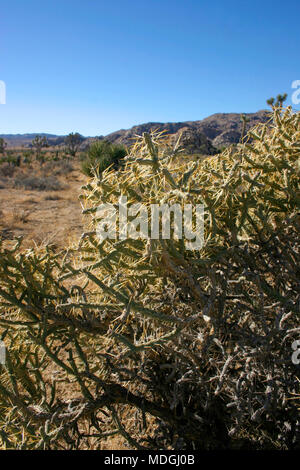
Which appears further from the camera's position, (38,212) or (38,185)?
(38,185)

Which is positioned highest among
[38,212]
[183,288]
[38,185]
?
[38,185]

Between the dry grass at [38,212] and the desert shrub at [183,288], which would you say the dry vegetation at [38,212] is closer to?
the dry grass at [38,212]

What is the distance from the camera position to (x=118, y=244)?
34.8 inches

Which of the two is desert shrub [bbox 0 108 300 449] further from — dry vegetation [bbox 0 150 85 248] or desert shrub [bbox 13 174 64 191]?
desert shrub [bbox 13 174 64 191]

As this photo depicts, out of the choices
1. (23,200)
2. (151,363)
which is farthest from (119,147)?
(151,363)

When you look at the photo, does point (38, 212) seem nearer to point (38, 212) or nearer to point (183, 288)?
point (38, 212)

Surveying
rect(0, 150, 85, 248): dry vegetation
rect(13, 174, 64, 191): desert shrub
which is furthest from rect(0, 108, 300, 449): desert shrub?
rect(13, 174, 64, 191): desert shrub

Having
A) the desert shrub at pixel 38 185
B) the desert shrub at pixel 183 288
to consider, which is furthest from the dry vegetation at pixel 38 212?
the desert shrub at pixel 183 288

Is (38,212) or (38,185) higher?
(38,185)

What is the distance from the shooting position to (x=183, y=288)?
3.83ft

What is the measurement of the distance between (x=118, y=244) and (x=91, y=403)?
0.86 m

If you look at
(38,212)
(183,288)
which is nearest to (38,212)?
(38,212)

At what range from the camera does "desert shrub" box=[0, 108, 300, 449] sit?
988mm
